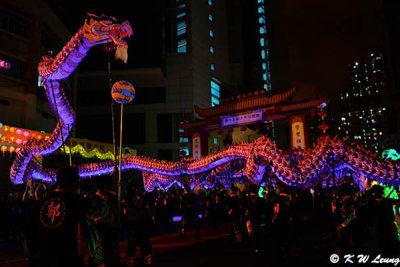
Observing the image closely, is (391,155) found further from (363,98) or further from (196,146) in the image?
(363,98)

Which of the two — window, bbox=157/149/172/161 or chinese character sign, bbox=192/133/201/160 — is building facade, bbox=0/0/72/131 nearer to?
chinese character sign, bbox=192/133/201/160

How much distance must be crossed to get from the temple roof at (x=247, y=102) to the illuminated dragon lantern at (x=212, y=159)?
7.37m

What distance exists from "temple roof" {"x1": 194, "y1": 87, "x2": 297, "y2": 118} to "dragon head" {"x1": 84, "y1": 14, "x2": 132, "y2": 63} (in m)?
13.8

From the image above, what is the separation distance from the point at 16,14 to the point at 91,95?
17.0m

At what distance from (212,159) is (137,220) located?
5809mm

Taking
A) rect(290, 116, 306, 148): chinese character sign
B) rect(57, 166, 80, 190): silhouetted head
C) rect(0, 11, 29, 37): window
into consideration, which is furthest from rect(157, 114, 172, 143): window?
rect(57, 166, 80, 190): silhouetted head

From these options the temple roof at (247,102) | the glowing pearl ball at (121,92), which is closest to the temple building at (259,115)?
the temple roof at (247,102)

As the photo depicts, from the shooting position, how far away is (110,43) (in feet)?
23.0

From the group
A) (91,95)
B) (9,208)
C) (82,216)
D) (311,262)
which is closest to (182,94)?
(91,95)

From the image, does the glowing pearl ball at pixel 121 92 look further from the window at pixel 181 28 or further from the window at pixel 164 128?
the window at pixel 181 28

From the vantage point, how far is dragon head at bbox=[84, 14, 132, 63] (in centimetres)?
671

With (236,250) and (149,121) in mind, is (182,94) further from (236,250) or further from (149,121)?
(236,250)

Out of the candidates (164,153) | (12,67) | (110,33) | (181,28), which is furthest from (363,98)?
(110,33)

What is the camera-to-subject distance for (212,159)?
37.2 ft
